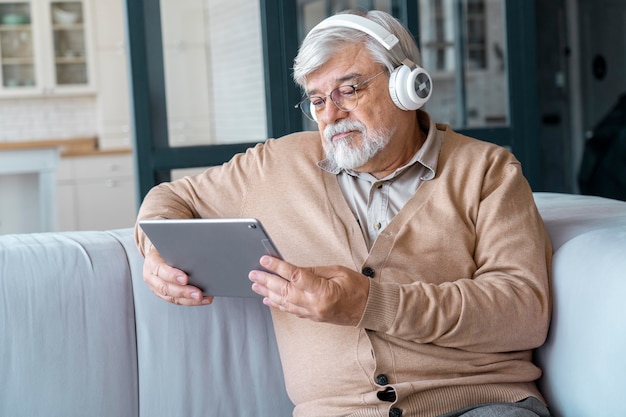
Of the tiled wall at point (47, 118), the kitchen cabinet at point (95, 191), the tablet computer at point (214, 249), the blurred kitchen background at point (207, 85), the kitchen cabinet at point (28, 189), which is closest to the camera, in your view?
the tablet computer at point (214, 249)

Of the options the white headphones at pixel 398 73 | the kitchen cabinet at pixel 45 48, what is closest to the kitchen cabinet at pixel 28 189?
the kitchen cabinet at pixel 45 48

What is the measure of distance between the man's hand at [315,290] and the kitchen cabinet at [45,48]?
17.6 feet

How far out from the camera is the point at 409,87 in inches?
68.2

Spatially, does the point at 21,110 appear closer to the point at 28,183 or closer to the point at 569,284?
the point at 28,183

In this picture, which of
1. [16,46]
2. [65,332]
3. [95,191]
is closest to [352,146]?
[65,332]

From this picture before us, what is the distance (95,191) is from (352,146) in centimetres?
454

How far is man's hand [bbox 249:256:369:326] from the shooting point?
142cm

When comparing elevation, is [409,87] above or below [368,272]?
above

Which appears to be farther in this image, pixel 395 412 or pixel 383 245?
pixel 383 245

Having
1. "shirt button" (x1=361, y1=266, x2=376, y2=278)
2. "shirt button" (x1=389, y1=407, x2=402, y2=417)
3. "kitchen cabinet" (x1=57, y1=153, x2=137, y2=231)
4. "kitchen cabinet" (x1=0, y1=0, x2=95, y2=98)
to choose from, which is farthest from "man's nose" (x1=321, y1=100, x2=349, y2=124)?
"kitchen cabinet" (x1=0, y1=0, x2=95, y2=98)

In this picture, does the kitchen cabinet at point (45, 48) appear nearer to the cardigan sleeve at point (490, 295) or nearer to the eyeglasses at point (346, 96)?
the eyeglasses at point (346, 96)

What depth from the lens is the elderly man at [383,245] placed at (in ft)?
5.03

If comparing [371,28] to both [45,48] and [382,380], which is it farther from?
[45,48]

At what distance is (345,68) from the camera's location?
→ 5.82ft
